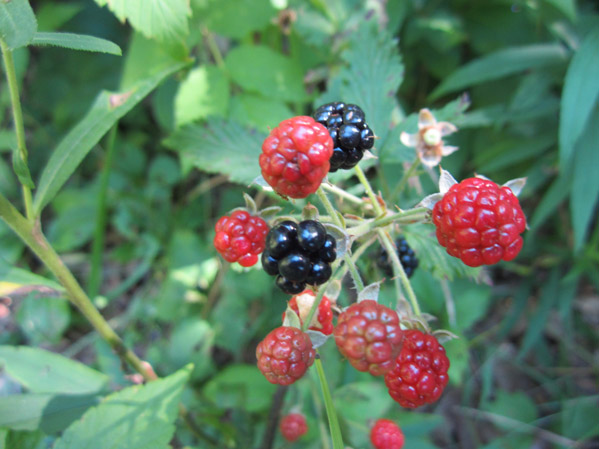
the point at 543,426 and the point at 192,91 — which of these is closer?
the point at 192,91

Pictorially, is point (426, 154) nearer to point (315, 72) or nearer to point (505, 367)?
point (315, 72)

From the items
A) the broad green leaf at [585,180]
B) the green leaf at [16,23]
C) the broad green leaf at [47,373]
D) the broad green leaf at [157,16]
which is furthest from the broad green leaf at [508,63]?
the broad green leaf at [47,373]

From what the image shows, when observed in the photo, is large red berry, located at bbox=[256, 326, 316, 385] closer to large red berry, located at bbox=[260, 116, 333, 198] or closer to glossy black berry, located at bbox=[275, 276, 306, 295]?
glossy black berry, located at bbox=[275, 276, 306, 295]

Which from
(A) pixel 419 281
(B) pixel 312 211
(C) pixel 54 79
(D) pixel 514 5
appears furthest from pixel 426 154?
(C) pixel 54 79

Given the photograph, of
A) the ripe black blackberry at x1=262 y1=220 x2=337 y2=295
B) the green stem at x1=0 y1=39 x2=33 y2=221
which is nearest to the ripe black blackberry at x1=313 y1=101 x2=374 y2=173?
the ripe black blackberry at x1=262 y1=220 x2=337 y2=295

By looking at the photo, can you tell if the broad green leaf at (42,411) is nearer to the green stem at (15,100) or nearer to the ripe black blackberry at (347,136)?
the green stem at (15,100)

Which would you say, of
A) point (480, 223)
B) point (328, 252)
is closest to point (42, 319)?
point (328, 252)
